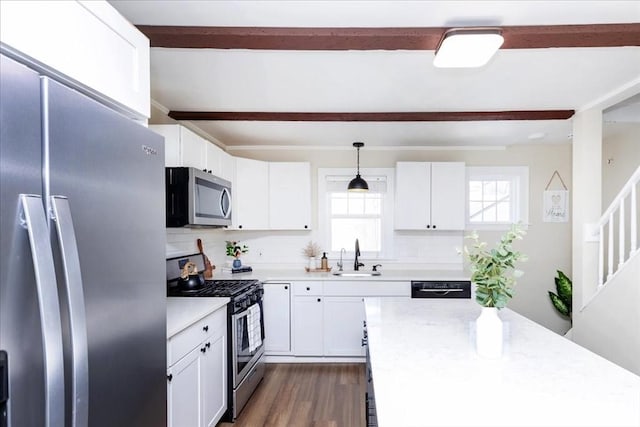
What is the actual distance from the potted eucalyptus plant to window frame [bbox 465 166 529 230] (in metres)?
3.19

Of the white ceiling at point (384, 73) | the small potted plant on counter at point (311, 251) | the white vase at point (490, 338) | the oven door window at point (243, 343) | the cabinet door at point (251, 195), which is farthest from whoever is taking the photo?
the small potted plant on counter at point (311, 251)

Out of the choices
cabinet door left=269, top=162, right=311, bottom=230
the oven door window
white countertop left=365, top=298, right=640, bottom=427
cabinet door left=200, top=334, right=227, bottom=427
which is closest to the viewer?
white countertop left=365, top=298, right=640, bottom=427

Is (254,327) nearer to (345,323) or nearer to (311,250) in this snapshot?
(345,323)

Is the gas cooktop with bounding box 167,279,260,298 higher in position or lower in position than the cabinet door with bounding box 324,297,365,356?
higher

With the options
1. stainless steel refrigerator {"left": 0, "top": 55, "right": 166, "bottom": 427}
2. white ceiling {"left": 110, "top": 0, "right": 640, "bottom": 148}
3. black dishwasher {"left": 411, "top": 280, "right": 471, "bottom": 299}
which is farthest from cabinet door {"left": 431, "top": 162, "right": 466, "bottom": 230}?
stainless steel refrigerator {"left": 0, "top": 55, "right": 166, "bottom": 427}

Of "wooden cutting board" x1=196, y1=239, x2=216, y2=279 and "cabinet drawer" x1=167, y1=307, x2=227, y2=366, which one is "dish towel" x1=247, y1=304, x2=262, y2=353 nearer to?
"cabinet drawer" x1=167, y1=307, x2=227, y2=366

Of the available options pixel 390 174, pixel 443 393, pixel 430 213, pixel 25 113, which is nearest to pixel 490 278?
pixel 443 393

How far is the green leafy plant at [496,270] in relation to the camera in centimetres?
162

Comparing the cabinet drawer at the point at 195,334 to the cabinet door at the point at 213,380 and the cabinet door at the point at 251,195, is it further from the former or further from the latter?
the cabinet door at the point at 251,195

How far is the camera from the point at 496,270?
1.64 metres

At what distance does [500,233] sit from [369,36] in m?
3.53

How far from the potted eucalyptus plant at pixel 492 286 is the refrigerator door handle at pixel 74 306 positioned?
138cm

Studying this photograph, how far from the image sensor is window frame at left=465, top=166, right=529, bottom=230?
15.3 ft

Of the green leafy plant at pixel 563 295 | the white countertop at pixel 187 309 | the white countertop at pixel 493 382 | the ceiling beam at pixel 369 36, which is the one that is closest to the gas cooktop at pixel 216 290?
the white countertop at pixel 187 309
